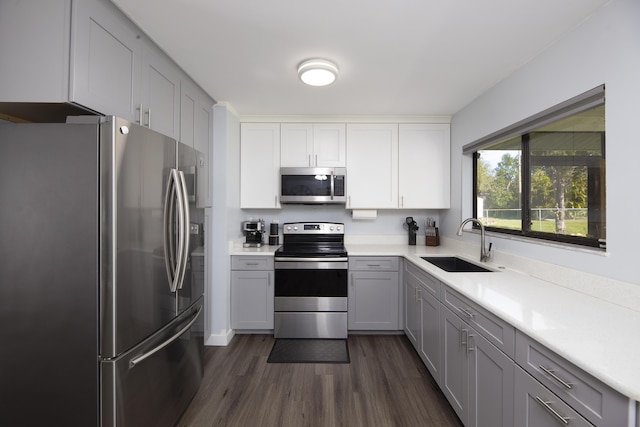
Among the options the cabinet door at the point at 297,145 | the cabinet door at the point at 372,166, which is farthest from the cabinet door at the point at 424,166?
the cabinet door at the point at 297,145

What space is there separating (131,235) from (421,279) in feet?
6.84

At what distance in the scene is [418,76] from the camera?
225 cm

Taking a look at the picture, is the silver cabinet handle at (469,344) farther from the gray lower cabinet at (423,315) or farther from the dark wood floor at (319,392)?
the dark wood floor at (319,392)

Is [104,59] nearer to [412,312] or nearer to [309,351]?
[309,351]

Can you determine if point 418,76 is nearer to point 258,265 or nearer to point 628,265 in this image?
point 628,265

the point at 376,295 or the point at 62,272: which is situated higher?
the point at 62,272

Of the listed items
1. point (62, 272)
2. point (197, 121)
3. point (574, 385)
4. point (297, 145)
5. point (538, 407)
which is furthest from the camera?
point (297, 145)

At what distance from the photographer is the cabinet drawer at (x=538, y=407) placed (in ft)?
3.08

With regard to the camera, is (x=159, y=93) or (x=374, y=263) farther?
(x=374, y=263)

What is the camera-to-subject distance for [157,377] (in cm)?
149

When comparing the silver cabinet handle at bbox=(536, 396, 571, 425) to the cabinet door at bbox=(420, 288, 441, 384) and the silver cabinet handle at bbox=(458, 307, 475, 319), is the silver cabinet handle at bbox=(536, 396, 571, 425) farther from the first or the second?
the cabinet door at bbox=(420, 288, 441, 384)

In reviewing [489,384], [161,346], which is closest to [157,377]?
[161,346]

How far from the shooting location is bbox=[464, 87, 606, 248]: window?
5.32ft

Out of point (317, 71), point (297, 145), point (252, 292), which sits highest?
point (317, 71)
